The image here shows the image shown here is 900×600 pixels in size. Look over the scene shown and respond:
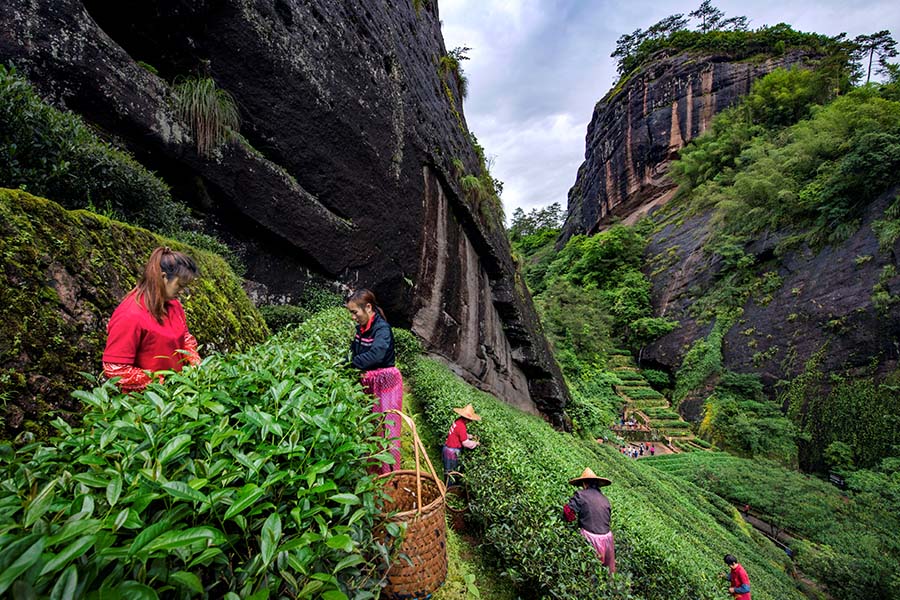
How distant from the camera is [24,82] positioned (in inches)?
112

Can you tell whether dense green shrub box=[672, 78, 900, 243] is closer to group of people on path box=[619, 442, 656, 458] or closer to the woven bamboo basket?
group of people on path box=[619, 442, 656, 458]

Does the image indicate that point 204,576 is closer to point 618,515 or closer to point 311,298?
point 618,515

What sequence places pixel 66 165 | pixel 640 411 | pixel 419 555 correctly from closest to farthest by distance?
pixel 419 555 → pixel 66 165 → pixel 640 411

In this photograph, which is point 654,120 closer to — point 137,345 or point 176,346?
point 176,346

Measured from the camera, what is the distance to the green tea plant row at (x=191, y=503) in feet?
1.99

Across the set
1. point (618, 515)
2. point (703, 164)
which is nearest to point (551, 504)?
point (618, 515)

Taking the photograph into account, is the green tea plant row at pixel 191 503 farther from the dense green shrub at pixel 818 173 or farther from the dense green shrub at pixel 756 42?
the dense green shrub at pixel 756 42

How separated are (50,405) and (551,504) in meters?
3.60

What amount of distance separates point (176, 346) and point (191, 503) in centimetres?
160

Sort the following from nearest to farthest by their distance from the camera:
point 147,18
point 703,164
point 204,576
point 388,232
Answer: point 204,576, point 147,18, point 388,232, point 703,164

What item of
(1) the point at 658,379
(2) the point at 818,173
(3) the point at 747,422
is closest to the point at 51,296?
(3) the point at 747,422

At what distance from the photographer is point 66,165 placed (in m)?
2.98

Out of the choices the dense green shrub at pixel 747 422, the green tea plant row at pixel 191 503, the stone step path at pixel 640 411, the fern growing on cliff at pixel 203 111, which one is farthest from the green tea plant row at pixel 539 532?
the stone step path at pixel 640 411

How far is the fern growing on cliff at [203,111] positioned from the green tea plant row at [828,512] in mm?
19240
